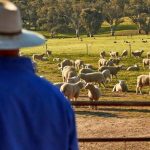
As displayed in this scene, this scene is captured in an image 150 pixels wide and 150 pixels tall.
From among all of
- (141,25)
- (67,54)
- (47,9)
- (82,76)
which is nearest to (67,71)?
(82,76)

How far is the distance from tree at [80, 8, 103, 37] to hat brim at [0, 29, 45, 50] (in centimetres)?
8233

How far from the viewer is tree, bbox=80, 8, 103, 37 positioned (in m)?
85.1

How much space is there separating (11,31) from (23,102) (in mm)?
332

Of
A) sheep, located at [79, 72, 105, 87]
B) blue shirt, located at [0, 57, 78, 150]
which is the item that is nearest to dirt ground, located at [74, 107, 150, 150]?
sheep, located at [79, 72, 105, 87]

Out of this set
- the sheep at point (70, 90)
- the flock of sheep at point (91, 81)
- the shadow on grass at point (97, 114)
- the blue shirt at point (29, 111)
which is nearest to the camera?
the blue shirt at point (29, 111)

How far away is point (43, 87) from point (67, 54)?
4794 cm

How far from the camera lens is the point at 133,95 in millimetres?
22875

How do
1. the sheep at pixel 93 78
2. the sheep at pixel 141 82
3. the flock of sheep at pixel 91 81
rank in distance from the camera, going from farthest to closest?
the sheep at pixel 93 78 < the sheep at pixel 141 82 < the flock of sheep at pixel 91 81

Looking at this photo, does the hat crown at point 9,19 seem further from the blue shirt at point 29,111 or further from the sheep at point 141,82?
the sheep at point 141,82

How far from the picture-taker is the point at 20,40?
7.50ft

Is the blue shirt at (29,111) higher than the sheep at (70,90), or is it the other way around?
the blue shirt at (29,111)

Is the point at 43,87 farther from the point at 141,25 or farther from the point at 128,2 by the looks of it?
the point at 128,2

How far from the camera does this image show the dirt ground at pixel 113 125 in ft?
35.4

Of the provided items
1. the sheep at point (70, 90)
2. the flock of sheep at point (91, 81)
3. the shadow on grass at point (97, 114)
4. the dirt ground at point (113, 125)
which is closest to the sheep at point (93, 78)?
the flock of sheep at point (91, 81)
